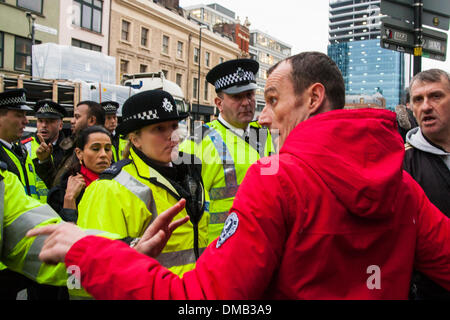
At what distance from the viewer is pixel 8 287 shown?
202 cm

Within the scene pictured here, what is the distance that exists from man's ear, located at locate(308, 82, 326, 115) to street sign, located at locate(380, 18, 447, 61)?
4711 mm

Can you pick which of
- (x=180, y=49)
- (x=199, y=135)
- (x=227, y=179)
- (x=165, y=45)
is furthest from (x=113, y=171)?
(x=180, y=49)

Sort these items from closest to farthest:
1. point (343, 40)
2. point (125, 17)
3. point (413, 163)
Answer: point (413, 163) < point (125, 17) < point (343, 40)

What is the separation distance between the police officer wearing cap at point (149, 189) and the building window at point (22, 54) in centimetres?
2181

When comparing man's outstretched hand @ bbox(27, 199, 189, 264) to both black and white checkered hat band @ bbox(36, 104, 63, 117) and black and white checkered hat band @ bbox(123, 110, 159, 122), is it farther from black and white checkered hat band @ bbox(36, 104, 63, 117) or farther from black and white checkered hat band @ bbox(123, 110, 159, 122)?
black and white checkered hat band @ bbox(36, 104, 63, 117)

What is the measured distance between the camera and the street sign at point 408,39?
215 inches

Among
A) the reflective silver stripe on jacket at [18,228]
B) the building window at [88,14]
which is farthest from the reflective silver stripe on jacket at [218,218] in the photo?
the building window at [88,14]

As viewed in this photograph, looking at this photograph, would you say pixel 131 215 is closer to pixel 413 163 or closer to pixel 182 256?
pixel 182 256

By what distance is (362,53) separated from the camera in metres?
146

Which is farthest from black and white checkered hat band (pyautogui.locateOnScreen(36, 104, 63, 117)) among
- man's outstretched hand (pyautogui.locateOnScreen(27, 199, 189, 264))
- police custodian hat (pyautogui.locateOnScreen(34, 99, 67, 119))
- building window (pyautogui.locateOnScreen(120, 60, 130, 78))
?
building window (pyautogui.locateOnScreen(120, 60, 130, 78))

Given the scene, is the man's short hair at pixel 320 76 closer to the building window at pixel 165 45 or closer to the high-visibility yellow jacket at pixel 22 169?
the high-visibility yellow jacket at pixel 22 169
